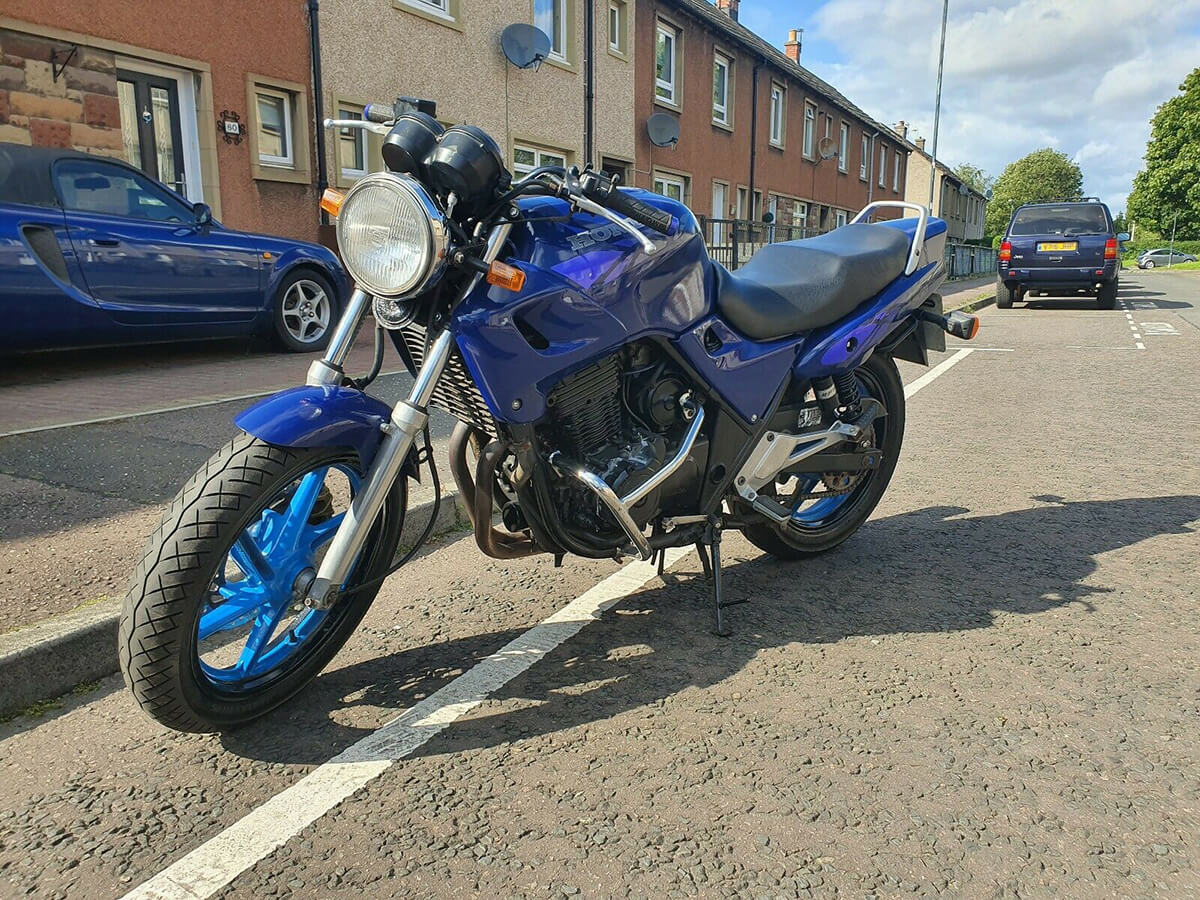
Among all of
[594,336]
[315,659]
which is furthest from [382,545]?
[594,336]

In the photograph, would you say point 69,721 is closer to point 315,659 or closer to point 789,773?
point 315,659

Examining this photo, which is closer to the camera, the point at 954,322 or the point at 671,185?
the point at 954,322

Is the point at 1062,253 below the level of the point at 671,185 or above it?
below

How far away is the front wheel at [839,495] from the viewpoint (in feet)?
12.4

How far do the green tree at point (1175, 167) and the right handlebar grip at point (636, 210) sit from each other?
72.4 meters

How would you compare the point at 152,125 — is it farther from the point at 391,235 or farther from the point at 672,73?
the point at 672,73

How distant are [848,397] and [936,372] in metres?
6.47

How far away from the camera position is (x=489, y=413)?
8.56ft

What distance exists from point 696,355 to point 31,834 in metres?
2.16

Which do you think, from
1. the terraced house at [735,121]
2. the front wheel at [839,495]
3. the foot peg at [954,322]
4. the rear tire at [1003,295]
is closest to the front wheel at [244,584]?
the front wheel at [839,495]

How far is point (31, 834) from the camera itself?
2119mm

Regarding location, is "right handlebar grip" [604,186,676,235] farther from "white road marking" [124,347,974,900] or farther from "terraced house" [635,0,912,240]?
"terraced house" [635,0,912,240]

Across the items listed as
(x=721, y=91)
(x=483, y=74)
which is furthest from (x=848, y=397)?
(x=721, y=91)

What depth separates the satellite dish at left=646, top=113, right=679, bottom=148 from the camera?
779 inches
